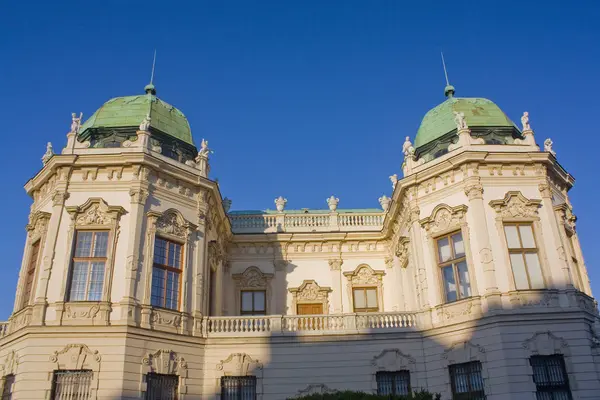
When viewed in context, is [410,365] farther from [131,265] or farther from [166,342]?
[131,265]

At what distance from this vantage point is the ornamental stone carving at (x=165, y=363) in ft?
57.9

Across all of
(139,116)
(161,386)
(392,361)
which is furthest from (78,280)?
(392,361)

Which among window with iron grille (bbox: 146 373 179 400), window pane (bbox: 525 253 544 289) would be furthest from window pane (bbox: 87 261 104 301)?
window pane (bbox: 525 253 544 289)

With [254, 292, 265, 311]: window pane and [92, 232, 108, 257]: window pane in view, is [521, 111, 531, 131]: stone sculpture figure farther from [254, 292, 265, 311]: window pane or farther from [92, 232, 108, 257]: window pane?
[92, 232, 108, 257]: window pane

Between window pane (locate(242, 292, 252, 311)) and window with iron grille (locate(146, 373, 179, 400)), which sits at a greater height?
window pane (locate(242, 292, 252, 311))

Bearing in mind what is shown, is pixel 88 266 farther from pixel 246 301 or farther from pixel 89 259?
pixel 246 301

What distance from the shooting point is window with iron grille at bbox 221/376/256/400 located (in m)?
19.4

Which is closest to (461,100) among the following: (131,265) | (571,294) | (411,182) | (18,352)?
(411,182)

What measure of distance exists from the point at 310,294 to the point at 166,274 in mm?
A: 8006

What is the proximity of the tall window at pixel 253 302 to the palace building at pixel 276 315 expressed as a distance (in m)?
2.27

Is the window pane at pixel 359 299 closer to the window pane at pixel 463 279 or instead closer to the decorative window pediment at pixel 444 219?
the decorative window pediment at pixel 444 219

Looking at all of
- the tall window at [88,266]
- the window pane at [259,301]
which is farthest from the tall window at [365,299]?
the tall window at [88,266]

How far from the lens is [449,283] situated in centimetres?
1967

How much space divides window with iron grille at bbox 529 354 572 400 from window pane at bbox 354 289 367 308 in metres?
8.96
